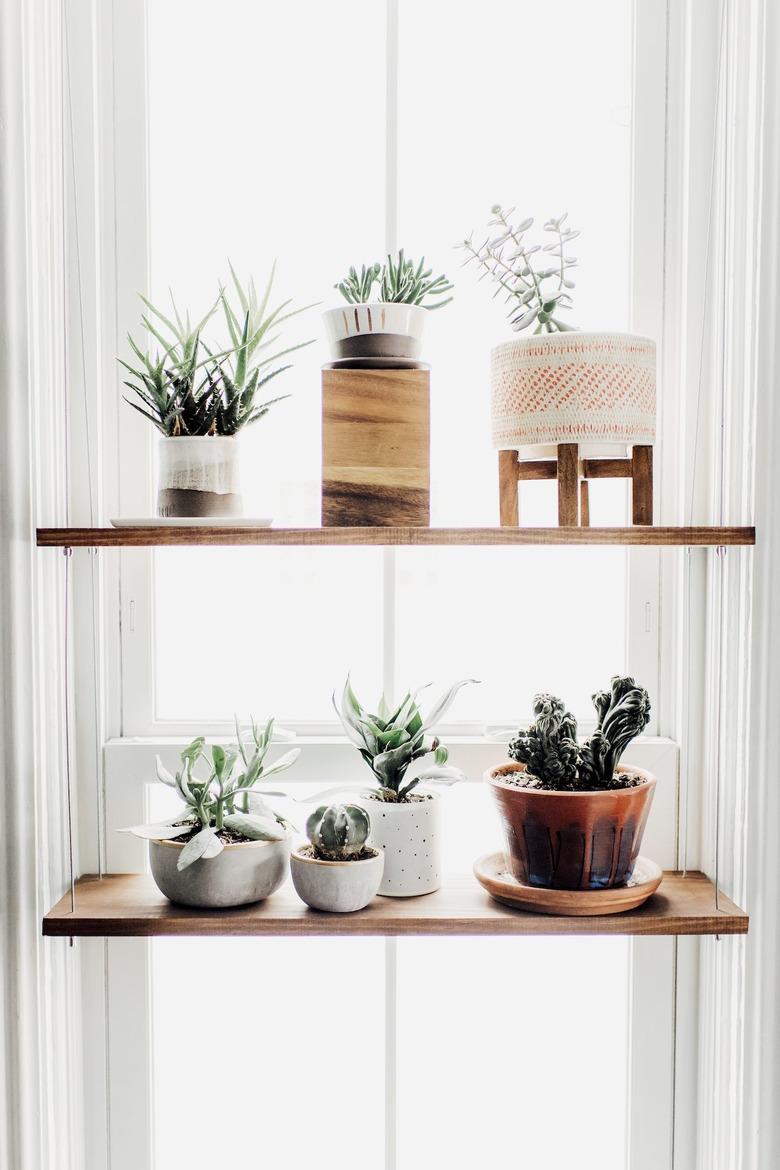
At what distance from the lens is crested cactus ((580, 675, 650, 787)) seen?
3.23 feet

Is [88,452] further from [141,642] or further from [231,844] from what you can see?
[231,844]

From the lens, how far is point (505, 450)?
3.43 feet

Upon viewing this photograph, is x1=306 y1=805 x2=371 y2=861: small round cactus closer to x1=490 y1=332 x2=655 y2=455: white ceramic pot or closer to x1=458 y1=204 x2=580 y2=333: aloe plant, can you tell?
x1=490 y1=332 x2=655 y2=455: white ceramic pot

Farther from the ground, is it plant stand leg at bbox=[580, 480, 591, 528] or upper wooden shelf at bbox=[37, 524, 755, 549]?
plant stand leg at bbox=[580, 480, 591, 528]

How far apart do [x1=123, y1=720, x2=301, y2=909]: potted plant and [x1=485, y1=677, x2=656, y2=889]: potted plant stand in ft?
0.84

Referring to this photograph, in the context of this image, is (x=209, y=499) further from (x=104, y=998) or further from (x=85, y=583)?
(x=104, y=998)

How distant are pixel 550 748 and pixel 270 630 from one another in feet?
1.34

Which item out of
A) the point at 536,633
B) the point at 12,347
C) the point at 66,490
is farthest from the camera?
the point at 536,633

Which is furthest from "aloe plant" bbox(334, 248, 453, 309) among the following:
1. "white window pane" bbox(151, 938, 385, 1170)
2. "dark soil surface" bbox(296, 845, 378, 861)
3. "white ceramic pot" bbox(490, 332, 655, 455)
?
"white window pane" bbox(151, 938, 385, 1170)

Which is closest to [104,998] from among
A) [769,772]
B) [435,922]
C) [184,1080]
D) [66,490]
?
[184,1080]

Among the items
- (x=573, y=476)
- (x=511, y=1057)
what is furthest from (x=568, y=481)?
(x=511, y=1057)

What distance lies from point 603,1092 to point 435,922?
447 mm

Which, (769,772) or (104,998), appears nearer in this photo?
(769,772)

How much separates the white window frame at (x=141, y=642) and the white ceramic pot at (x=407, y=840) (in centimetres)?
14
